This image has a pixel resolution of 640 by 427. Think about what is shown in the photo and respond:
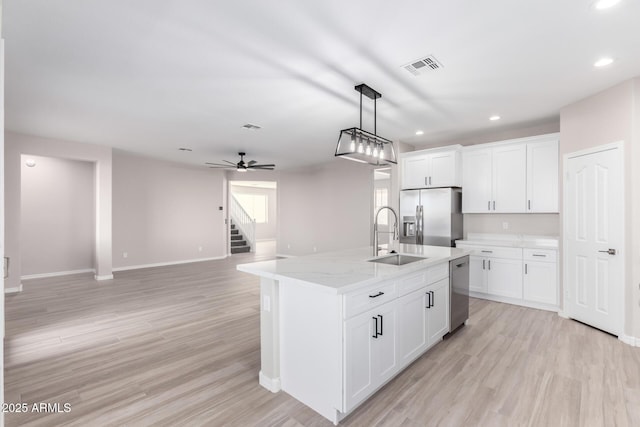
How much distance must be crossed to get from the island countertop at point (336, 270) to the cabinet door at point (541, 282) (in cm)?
196

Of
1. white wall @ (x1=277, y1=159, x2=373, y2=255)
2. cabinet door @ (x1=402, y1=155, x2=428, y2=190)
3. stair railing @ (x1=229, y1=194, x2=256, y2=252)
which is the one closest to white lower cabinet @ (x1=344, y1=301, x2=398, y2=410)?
cabinet door @ (x1=402, y1=155, x2=428, y2=190)

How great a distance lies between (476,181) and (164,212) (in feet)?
23.8

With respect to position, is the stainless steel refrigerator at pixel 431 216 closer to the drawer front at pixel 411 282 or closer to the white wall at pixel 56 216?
the drawer front at pixel 411 282

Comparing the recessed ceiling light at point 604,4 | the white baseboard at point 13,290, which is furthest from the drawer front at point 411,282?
the white baseboard at point 13,290

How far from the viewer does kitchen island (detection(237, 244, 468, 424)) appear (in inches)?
78.7

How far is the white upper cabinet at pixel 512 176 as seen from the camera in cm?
446

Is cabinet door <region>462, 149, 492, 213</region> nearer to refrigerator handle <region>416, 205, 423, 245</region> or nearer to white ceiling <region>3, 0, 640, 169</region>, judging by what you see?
white ceiling <region>3, 0, 640, 169</region>

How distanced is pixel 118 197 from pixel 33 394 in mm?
5734

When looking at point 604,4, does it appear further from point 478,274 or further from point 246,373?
point 246,373

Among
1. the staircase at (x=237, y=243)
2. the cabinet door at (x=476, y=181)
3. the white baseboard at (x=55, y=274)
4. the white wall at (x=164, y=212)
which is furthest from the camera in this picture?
the staircase at (x=237, y=243)

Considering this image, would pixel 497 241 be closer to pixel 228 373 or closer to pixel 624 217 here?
pixel 624 217

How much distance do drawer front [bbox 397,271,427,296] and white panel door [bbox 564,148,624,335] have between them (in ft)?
7.56

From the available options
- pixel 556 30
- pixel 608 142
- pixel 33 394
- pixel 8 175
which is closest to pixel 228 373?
pixel 33 394

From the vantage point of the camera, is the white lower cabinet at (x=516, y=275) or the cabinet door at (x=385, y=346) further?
the white lower cabinet at (x=516, y=275)
